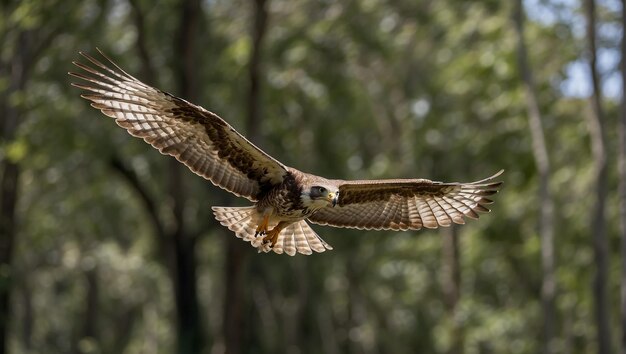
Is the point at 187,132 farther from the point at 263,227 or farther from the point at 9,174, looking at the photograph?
the point at 9,174

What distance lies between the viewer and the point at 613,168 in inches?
1016

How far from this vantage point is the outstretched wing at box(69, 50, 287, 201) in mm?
11484

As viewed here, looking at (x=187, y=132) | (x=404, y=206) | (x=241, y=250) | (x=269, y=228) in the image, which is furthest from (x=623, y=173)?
(x=187, y=132)

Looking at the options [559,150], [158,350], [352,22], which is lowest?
[158,350]

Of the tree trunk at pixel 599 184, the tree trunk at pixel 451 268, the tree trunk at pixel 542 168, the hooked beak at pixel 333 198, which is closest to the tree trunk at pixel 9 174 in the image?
the tree trunk at pixel 542 168

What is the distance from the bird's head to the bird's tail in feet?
1.89

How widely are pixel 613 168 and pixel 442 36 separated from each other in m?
4.72

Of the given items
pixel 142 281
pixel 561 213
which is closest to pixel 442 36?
pixel 561 213

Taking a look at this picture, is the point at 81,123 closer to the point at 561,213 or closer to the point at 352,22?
the point at 352,22

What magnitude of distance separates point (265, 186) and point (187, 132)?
88cm

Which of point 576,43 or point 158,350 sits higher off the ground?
point 576,43

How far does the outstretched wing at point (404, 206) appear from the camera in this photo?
12.6 metres

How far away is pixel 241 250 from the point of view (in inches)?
790

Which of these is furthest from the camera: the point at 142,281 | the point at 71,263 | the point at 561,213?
the point at 71,263
